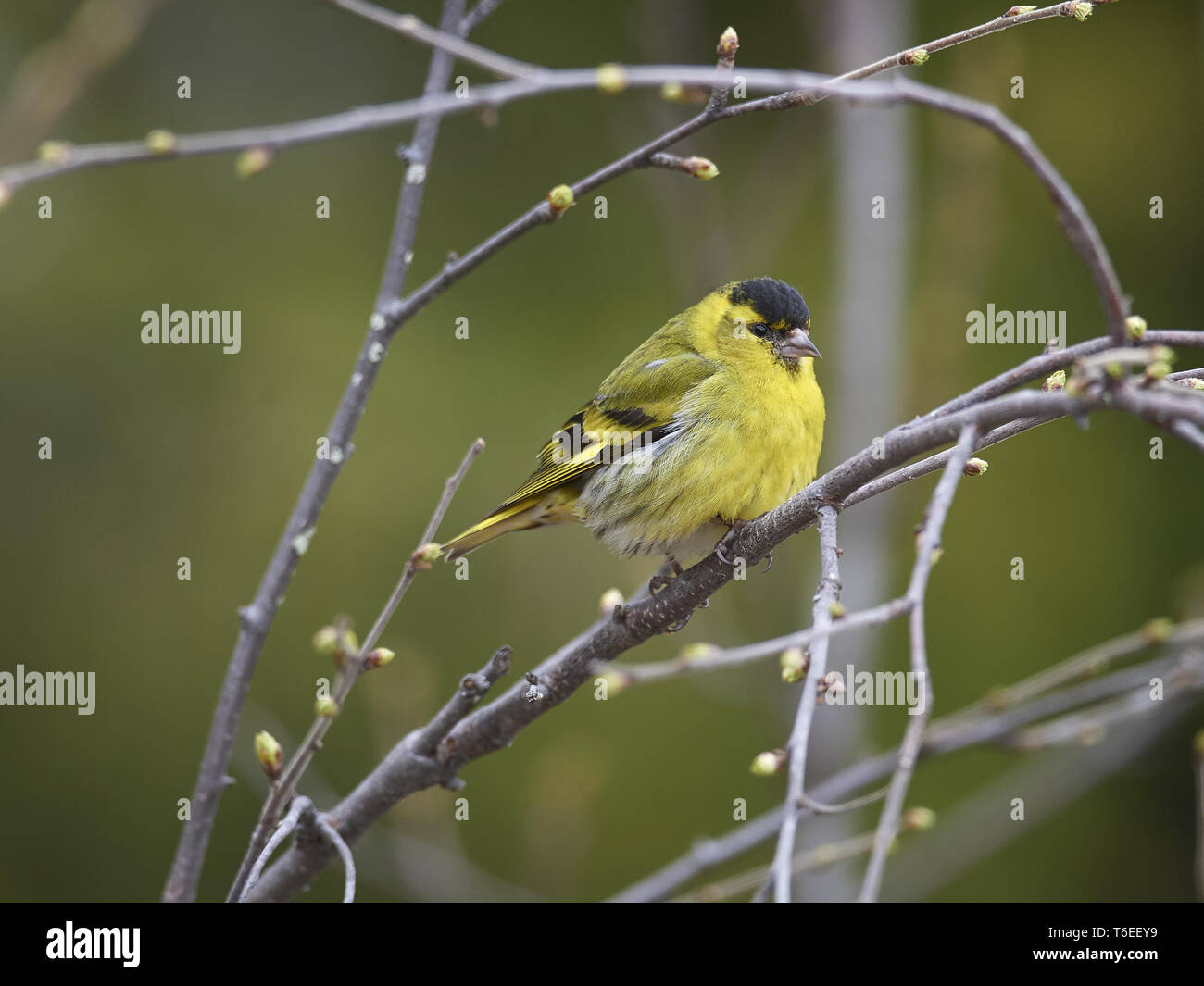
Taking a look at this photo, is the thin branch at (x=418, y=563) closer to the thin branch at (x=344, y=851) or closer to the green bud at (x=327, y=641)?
the green bud at (x=327, y=641)

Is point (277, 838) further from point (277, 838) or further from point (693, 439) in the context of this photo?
point (693, 439)

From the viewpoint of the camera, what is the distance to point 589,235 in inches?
233

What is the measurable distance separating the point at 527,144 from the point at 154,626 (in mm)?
2923

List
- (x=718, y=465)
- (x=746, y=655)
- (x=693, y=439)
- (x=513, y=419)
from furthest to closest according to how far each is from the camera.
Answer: (x=513, y=419), (x=693, y=439), (x=718, y=465), (x=746, y=655)

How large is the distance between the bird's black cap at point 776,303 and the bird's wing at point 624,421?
225mm

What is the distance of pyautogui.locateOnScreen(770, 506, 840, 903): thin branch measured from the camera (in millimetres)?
1144

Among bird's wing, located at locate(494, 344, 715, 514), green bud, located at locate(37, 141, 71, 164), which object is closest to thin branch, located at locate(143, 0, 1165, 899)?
green bud, located at locate(37, 141, 71, 164)

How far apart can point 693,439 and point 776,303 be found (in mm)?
533

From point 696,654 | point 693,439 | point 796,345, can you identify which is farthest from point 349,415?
point 796,345

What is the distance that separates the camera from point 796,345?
11.4 feet

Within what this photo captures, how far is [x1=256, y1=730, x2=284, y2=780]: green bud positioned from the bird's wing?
1.52 meters

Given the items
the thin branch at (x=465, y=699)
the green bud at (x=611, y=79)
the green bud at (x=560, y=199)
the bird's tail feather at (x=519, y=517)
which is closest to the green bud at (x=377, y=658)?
the thin branch at (x=465, y=699)

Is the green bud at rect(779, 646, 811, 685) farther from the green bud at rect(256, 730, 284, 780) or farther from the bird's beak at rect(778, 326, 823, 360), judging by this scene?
the bird's beak at rect(778, 326, 823, 360)
